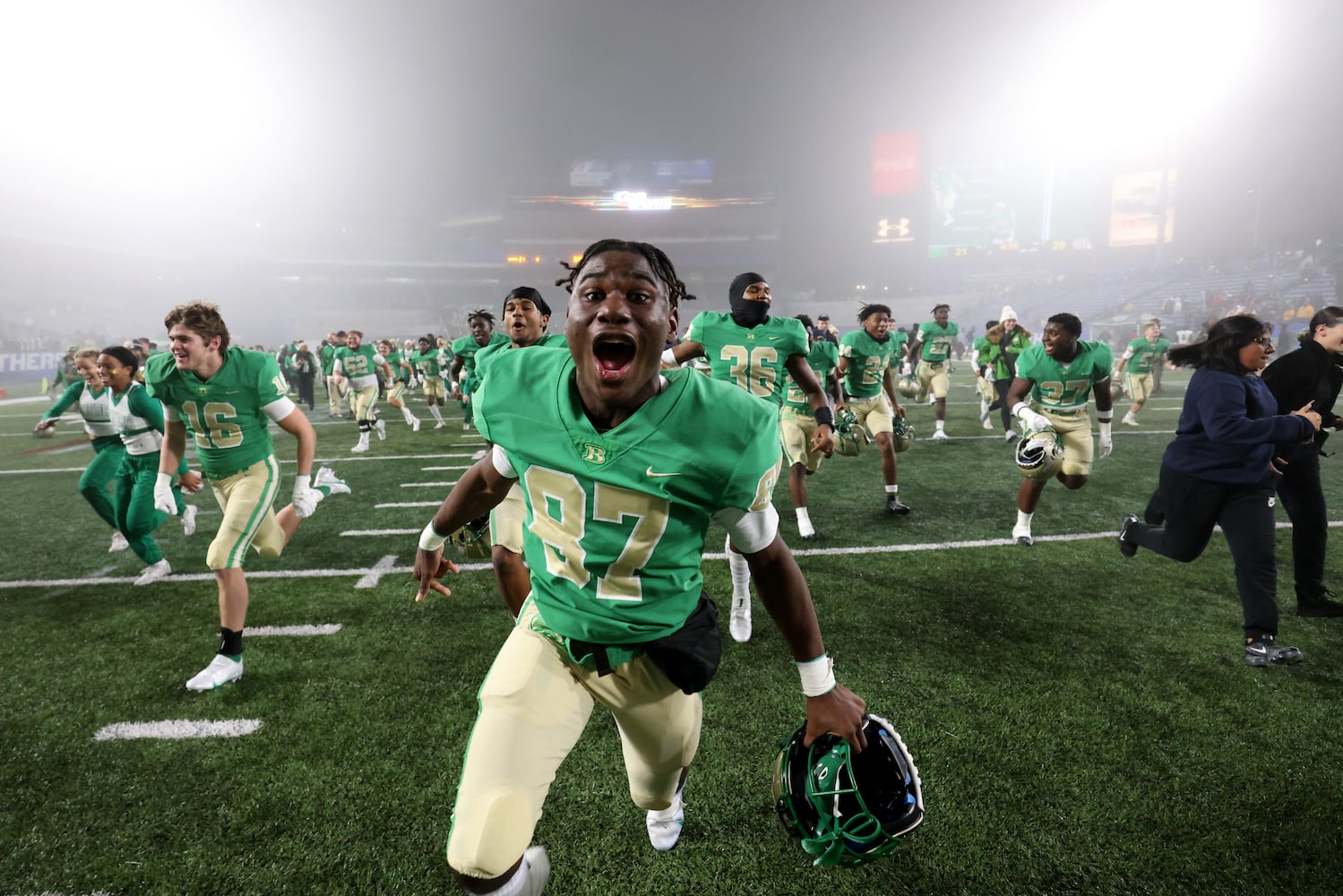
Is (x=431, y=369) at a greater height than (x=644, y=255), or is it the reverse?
(x=644, y=255)

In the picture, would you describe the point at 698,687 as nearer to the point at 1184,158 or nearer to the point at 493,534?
the point at 493,534

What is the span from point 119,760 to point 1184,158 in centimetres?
6602

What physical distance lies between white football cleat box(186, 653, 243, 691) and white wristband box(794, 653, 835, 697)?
3415 mm

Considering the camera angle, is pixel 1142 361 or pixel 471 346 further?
pixel 1142 361

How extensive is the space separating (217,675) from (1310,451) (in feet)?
21.9

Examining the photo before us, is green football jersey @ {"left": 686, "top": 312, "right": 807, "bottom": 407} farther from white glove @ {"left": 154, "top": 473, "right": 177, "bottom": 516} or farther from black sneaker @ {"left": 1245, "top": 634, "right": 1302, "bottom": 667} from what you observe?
white glove @ {"left": 154, "top": 473, "right": 177, "bottom": 516}

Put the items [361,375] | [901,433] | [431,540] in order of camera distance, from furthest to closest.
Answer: [361,375], [901,433], [431,540]

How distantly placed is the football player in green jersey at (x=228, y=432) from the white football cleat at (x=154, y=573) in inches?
70.4

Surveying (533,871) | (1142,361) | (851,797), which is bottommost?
(533,871)

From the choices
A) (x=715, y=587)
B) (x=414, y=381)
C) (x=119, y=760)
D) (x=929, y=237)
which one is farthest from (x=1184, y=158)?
(x=119, y=760)

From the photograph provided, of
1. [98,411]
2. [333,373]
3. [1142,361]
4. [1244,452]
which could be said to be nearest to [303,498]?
[98,411]

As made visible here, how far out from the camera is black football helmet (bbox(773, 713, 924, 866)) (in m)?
1.58

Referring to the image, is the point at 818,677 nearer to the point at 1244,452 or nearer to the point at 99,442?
the point at 1244,452

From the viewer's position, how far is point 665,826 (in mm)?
2285
